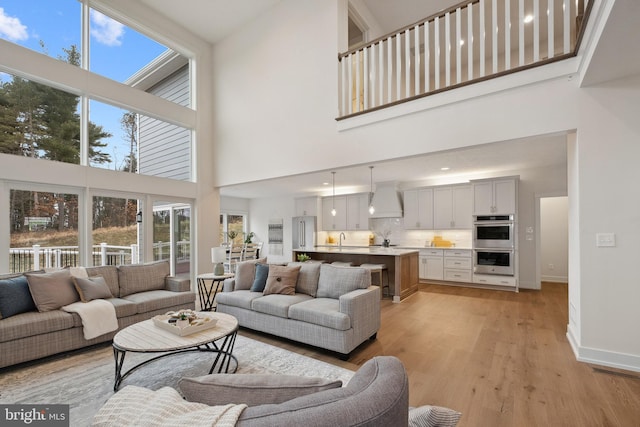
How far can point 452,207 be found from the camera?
710cm

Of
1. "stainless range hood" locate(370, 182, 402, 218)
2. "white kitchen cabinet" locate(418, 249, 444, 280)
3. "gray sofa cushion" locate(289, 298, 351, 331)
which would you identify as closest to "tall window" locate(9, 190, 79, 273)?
"gray sofa cushion" locate(289, 298, 351, 331)

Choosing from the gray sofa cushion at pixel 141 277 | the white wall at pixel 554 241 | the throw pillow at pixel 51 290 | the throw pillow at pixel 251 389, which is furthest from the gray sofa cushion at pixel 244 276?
the white wall at pixel 554 241

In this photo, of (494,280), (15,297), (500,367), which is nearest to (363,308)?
(500,367)

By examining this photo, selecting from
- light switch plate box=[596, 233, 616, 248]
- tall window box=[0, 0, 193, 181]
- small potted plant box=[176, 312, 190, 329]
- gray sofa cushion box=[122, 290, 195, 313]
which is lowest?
gray sofa cushion box=[122, 290, 195, 313]

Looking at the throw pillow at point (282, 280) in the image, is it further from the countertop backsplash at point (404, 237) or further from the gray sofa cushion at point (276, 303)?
the countertop backsplash at point (404, 237)

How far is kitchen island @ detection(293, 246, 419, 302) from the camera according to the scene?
5.39 meters

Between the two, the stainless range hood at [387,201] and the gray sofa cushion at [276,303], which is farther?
the stainless range hood at [387,201]

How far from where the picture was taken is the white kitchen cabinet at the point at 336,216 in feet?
29.3

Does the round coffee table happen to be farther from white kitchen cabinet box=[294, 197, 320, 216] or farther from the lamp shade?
white kitchen cabinet box=[294, 197, 320, 216]

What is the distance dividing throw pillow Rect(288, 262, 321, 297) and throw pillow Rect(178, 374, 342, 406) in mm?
2917

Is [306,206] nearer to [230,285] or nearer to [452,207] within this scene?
Result: [452,207]

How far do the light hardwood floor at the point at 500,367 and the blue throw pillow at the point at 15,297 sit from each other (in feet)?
7.53

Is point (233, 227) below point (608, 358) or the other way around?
the other way around

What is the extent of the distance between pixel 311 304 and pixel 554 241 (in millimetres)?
7283
